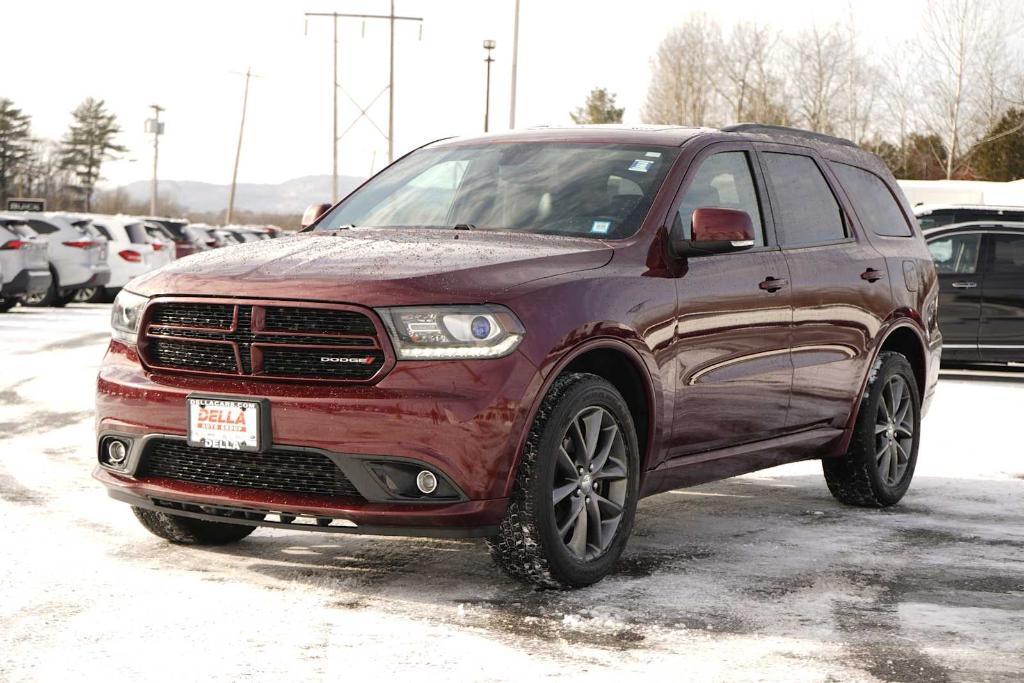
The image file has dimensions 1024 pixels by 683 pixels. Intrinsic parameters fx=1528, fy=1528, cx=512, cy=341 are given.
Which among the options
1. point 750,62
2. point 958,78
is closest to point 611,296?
point 958,78

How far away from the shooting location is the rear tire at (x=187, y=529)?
21.2 ft

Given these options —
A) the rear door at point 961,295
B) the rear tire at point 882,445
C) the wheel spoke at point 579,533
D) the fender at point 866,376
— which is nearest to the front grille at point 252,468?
the wheel spoke at point 579,533

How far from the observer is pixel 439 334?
5.29 m

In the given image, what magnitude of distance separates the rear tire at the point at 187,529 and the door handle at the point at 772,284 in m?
2.52

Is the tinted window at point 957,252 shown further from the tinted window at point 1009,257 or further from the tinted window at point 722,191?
the tinted window at point 722,191

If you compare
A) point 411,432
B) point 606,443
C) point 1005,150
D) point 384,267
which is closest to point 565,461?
point 606,443

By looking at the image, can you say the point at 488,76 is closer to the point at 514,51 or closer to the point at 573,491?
the point at 514,51

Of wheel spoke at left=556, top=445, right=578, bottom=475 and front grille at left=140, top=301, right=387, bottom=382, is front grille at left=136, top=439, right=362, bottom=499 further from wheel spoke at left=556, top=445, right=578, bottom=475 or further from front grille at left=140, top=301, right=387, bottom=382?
wheel spoke at left=556, top=445, right=578, bottom=475

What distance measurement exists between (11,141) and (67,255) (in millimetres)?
98708

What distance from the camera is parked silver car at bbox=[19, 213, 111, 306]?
2641 centimetres

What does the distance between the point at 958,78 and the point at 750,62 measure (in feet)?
62.8

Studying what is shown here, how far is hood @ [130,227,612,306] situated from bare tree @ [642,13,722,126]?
7771 cm

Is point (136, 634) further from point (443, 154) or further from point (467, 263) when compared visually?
point (443, 154)

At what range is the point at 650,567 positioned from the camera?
247 inches
